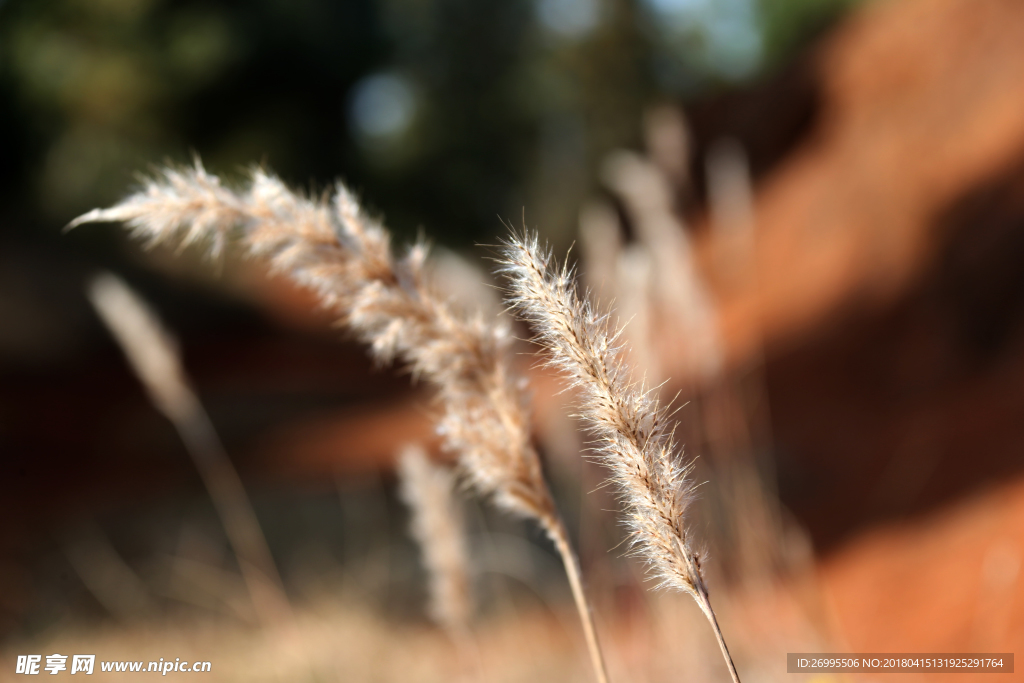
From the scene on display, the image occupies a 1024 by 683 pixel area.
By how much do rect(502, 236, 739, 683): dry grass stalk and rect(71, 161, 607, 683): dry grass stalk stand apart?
0.19m

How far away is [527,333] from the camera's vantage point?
1089 centimetres

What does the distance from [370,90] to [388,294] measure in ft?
53.7

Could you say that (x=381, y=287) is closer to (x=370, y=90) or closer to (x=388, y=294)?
(x=388, y=294)

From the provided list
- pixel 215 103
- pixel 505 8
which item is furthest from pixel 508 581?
pixel 505 8

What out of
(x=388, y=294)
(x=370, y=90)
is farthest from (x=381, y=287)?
(x=370, y=90)

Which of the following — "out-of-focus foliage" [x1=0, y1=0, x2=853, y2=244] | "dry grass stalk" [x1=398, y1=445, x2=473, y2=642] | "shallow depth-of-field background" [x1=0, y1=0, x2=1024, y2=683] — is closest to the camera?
"dry grass stalk" [x1=398, y1=445, x2=473, y2=642]

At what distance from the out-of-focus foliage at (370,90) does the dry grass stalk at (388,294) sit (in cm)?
1059

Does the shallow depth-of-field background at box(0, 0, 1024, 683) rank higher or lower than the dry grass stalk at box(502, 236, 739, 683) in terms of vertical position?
higher

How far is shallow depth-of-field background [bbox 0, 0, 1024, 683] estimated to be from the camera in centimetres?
312

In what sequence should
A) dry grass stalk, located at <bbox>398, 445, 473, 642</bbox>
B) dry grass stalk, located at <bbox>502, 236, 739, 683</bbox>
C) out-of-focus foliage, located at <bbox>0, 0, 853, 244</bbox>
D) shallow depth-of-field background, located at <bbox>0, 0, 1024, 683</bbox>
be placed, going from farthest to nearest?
out-of-focus foliage, located at <bbox>0, 0, 853, 244</bbox>
shallow depth-of-field background, located at <bbox>0, 0, 1024, 683</bbox>
dry grass stalk, located at <bbox>398, 445, 473, 642</bbox>
dry grass stalk, located at <bbox>502, 236, 739, 683</bbox>

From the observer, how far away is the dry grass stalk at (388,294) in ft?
3.52

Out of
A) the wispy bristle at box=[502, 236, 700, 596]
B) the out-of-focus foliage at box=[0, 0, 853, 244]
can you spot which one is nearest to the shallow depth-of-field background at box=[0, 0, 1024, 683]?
the out-of-focus foliage at box=[0, 0, 853, 244]

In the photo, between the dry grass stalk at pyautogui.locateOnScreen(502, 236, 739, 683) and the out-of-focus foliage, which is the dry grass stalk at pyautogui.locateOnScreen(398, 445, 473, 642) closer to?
the dry grass stalk at pyautogui.locateOnScreen(502, 236, 739, 683)

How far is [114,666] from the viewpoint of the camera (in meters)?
2.62
